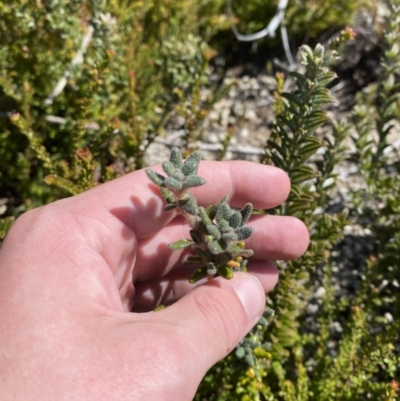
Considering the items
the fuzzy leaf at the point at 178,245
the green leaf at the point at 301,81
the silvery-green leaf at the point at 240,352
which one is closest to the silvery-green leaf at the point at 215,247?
the fuzzy leaf at the point at 178,245

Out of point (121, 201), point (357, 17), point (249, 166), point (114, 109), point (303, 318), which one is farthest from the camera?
point (357, 17)

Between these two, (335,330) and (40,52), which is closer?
(335,330)

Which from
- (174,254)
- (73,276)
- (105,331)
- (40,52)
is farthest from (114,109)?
(105,331)

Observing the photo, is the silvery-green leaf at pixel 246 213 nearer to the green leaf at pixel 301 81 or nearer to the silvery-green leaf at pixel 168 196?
the silvery-green leaf at pixel 168 196

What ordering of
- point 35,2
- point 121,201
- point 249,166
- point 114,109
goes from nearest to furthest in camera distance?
point 121,201
point 249,166
point 35,2
point 114,109

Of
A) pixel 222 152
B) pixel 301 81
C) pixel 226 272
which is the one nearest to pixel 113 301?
pixel 226 272

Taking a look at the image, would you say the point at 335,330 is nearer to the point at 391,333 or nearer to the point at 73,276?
the point at 391,333

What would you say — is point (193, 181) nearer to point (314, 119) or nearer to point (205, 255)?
point (205, 255)

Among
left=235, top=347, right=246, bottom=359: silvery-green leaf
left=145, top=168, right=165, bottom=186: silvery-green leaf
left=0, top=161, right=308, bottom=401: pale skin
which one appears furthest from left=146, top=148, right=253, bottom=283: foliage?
left=235, top=347, right=246, bottom=359: silvery-green leaf
